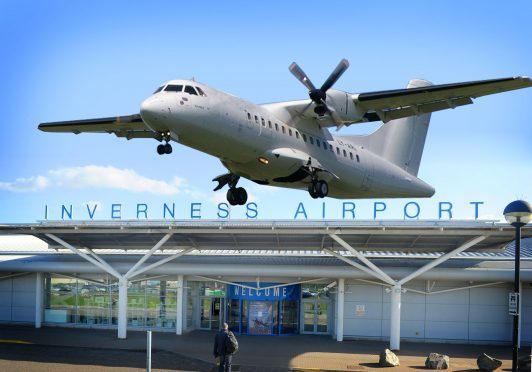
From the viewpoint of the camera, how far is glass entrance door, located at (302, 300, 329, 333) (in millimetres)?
41562

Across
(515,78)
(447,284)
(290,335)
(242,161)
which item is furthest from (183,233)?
(515,78)

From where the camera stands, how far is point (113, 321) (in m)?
43.0

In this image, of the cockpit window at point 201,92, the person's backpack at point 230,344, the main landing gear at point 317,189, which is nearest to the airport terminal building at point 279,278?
the person's backpack at point 230,344

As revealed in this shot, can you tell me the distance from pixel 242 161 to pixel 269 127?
4.24 ft

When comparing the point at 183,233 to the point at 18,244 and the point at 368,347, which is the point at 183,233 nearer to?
the point at 368,347

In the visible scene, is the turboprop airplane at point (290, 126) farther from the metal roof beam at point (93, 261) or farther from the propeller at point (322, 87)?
the metal roof beam at point (93, 261)

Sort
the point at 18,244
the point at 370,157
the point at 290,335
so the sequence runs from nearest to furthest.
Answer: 1. the point at 370,157
2. the point at 290,335
3. the point at 18,244

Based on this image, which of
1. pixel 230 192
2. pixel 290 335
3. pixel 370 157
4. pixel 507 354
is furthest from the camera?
pixel 290 335

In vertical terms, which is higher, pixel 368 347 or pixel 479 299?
pixel 479 299

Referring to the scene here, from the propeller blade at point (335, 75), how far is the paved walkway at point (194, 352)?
14.4 m

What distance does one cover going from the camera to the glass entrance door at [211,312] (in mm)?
42500

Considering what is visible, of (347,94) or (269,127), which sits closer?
(269,127)

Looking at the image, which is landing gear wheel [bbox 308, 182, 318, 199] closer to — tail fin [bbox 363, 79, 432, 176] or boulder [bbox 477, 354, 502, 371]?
tail fin [bbox 363, 79, 432, 176]

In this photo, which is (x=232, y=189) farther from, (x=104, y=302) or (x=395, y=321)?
(x=104, y=302)
